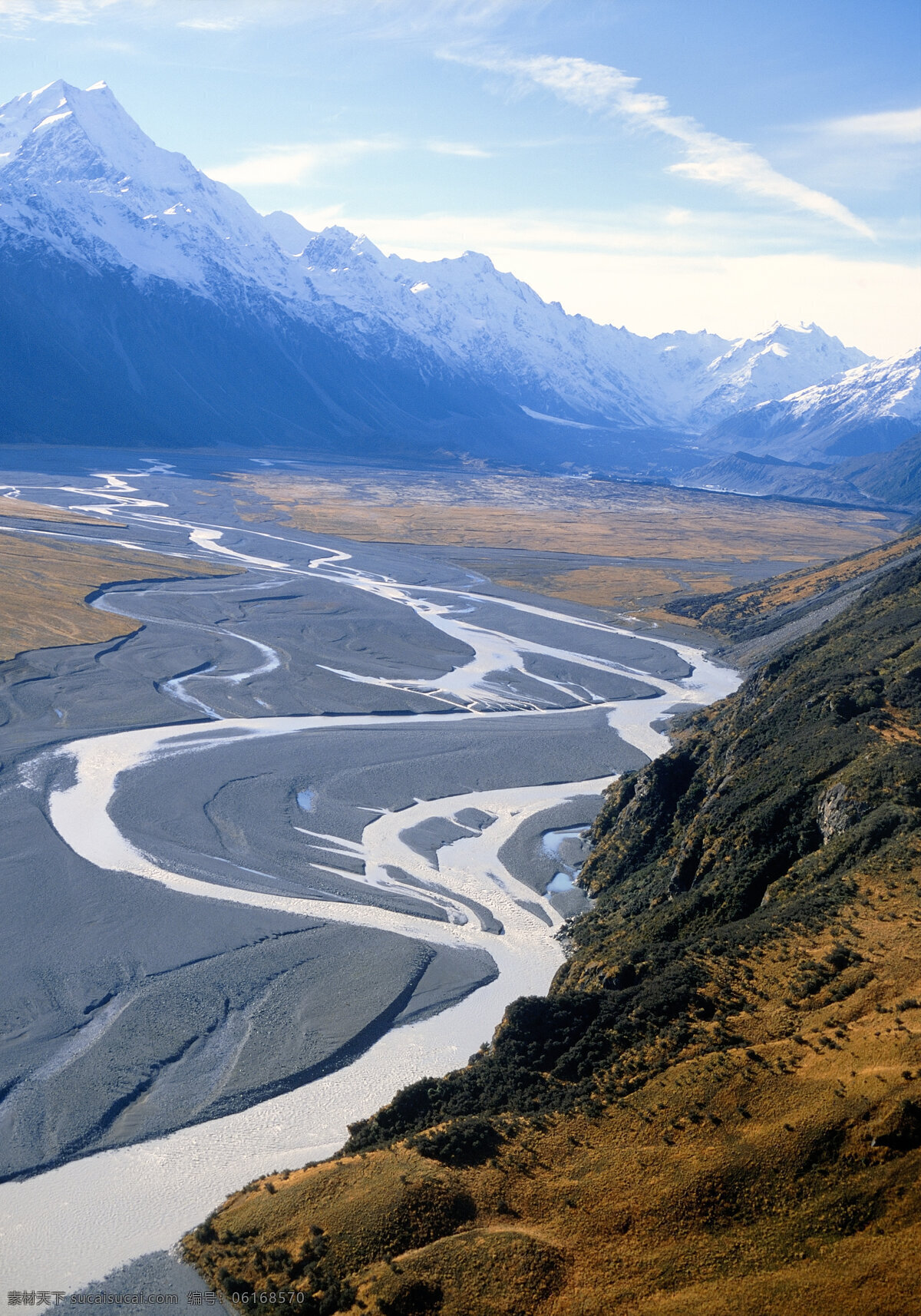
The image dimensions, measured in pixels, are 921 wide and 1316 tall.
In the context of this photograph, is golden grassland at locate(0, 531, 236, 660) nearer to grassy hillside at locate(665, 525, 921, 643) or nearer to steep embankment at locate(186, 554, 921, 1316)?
grassy hillside at locate(665, 525, 921, 643)

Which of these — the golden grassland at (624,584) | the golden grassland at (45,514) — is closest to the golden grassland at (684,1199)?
the golden grassland at (624,584)

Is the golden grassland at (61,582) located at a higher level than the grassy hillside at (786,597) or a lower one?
lower

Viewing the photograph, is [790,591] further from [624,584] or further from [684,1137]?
[684,1137]

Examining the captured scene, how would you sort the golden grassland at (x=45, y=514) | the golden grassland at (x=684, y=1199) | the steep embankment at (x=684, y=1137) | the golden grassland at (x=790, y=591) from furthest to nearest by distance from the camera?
the golden grassland at (x=45, y=514) < the golden grassland at (x=790, y=591) < the steep embankment at (x=684, y=1137) < the golden grassland at (x=684, y=1199)

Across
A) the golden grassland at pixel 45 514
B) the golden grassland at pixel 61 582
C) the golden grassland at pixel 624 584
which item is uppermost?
the golden grassland at pixel 45 514

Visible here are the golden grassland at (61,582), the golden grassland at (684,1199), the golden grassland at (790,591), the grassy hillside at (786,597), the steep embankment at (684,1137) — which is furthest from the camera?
the golden grassland at (790,591)

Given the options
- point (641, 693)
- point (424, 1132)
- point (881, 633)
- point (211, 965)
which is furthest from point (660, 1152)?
point (641, 693)

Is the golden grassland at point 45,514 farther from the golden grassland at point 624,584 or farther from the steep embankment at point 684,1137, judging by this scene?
the steep embankment at point 684,1137
